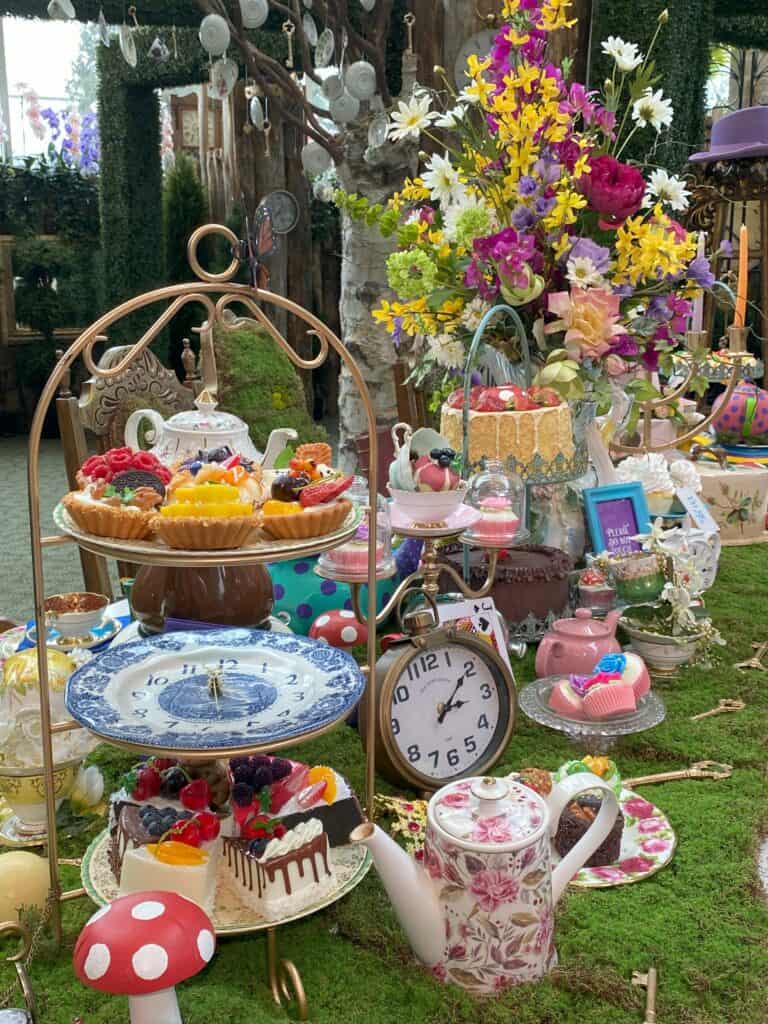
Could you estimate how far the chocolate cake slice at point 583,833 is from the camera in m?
1.42

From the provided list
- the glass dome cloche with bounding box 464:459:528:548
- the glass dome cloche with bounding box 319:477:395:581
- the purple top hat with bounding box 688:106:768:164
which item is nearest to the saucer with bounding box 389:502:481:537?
the glass dome cloche with bounding box 319:477:395:581

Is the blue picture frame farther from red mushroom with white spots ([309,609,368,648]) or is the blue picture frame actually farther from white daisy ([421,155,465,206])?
white daisy ([421,155,465,206])

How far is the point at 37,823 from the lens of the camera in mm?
1536

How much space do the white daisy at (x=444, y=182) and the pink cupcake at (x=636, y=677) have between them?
1115 mm

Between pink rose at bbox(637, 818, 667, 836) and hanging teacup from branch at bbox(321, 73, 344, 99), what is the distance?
2679mm

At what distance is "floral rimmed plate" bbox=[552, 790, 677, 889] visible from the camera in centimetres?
140

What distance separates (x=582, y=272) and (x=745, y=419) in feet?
5.53

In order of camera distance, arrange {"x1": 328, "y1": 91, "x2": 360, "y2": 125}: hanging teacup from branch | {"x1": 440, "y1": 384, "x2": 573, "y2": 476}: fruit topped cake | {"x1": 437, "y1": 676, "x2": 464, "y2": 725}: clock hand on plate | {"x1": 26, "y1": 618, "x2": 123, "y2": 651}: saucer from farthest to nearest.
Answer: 1. {"x1": 328, "y1": 91, "x2": 360, "y2": 125}: hanging teacup from branch
2. {"x1": 440, "y1": 384, "x2": 573, "y2": 476}: fruit topped cake
3. {"x1": 26, "y1": 618, "x2": 123, "y2": 651}: saucer
4. {"x1": 437, "y1": 676, "x2": 464, "y2": 725}: clock hand on plate

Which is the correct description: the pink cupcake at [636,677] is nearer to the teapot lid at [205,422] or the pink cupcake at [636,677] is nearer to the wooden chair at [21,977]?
the teapot lid at [205,422]

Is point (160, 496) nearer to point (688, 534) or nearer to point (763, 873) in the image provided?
point (763, 873)

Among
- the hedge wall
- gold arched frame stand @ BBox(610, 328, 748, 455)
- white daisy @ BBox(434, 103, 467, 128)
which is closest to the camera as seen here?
white daisy @ BBox(434, 103, 467, 128)

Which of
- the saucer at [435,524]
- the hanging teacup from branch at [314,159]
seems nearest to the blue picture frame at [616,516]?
the saucer at [435,524]

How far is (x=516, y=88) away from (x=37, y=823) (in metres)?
1.73

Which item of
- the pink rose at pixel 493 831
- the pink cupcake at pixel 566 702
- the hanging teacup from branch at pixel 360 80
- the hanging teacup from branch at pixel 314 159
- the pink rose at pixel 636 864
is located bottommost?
the pink rose at pixel 636 864
